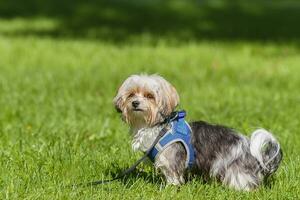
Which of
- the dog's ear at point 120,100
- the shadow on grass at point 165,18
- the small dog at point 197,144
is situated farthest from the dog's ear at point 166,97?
the shadow on grass at point 165,18

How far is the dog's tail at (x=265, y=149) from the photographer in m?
7.00

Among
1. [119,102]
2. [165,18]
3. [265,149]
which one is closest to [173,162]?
[119,102]

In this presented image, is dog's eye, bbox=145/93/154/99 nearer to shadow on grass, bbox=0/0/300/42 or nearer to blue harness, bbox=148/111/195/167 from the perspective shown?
blue harness, bbox=148/111/195/167

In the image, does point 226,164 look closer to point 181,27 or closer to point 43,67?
point 43,67

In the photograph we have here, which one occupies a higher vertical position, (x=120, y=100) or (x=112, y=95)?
(x=120, y=100)

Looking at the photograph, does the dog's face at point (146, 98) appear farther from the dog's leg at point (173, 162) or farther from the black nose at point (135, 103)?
the dog's leg at point (173, 162)

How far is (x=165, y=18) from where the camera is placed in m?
26.0

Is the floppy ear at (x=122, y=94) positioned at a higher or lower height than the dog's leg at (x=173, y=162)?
higher

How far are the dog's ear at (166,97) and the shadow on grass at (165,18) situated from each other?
13559 mm

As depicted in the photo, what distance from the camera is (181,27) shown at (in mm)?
23688

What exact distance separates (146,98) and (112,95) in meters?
6.78

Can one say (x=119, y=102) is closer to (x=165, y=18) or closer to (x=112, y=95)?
(x=112, y=95)

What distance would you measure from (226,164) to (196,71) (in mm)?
9063

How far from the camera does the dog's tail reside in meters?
7.00
